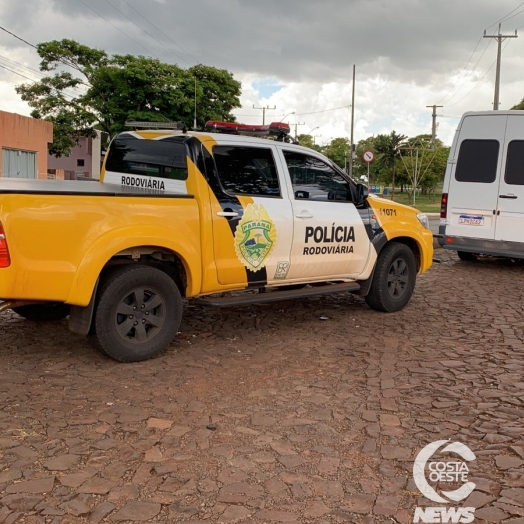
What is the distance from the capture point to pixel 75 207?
180 inches

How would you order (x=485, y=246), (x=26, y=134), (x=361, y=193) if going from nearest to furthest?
(x=361, y=193), (x=485, y=246), (x=26, y=134)

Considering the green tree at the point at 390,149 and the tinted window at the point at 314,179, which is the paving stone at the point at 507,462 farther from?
the green tree at the point at 390,149

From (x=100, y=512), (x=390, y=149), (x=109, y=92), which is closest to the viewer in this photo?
(x=100, y=512)

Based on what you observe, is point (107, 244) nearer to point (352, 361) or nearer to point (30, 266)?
point (30, 266)

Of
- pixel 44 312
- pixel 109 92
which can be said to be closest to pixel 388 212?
pixel 44 312

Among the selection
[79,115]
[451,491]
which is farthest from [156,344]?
[79,115]

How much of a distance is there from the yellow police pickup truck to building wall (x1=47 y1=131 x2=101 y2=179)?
49347mm

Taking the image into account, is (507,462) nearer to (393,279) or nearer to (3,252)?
(3,252)

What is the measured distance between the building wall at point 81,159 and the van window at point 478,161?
46.3 meters

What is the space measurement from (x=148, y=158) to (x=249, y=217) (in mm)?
1171

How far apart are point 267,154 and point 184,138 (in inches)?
34.6

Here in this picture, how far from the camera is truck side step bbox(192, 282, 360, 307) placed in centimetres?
553

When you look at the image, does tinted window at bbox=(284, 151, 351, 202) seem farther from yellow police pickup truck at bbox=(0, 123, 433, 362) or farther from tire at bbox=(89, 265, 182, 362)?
tire at bbox=(89, 265, 182, 362)

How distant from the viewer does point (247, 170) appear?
19.0 ft
